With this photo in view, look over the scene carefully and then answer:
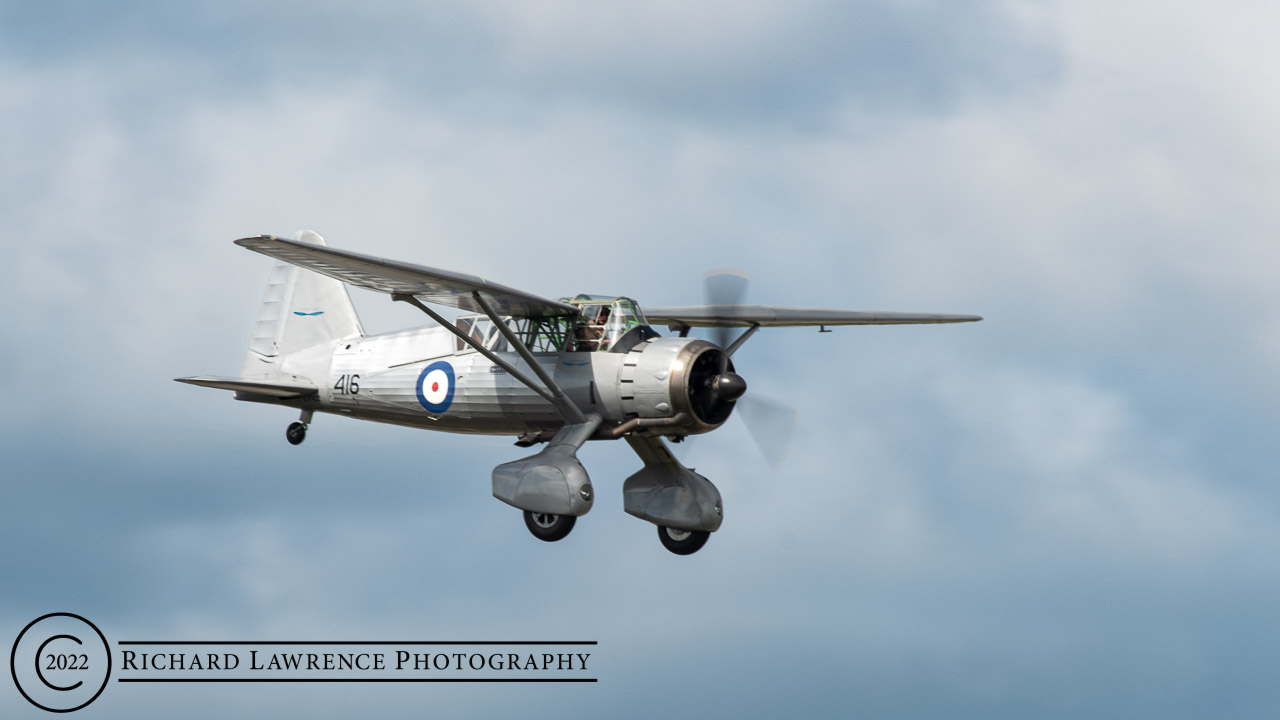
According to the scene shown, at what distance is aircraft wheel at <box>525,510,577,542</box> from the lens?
18.9 m

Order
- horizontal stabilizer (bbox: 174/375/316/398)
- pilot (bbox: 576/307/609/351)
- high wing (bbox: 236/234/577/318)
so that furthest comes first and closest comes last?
1. horizontal stabilizer (bbox: 174/375/316/398)
2. pilot (bbox: 576/307/609/351)
3. high wing (bbox: 236/234/577/318)

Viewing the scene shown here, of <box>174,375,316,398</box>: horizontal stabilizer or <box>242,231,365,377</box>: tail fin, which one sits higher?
<box>242,231,365,377</box>: tail fin

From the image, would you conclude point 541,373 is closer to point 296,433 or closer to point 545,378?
point 545,378

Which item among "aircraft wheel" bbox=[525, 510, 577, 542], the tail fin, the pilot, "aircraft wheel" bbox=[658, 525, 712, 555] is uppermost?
the tail fin

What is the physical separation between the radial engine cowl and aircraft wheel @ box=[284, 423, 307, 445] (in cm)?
582

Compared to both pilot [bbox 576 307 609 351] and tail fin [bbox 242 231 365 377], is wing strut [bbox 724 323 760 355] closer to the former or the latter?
pilot [bbox 576 307 609 351]

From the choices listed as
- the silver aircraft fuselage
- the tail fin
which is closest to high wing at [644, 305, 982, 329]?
the silver aircraft fuselage

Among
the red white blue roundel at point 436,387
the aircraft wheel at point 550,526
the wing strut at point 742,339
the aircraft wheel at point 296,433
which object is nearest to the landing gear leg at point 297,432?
the aircraft wheel at point 296,433

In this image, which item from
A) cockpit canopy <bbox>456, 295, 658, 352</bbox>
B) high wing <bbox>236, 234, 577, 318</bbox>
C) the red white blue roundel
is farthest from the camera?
the red white blue roundel

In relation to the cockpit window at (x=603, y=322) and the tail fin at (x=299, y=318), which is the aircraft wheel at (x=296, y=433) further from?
the cockpit window at (x=603, y=322)

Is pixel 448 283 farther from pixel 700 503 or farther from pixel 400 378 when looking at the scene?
pixel 700 503

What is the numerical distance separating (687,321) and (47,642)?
9431 mm

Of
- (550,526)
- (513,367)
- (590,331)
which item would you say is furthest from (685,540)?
(513,367)

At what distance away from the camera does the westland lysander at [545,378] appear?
18.1 meters
